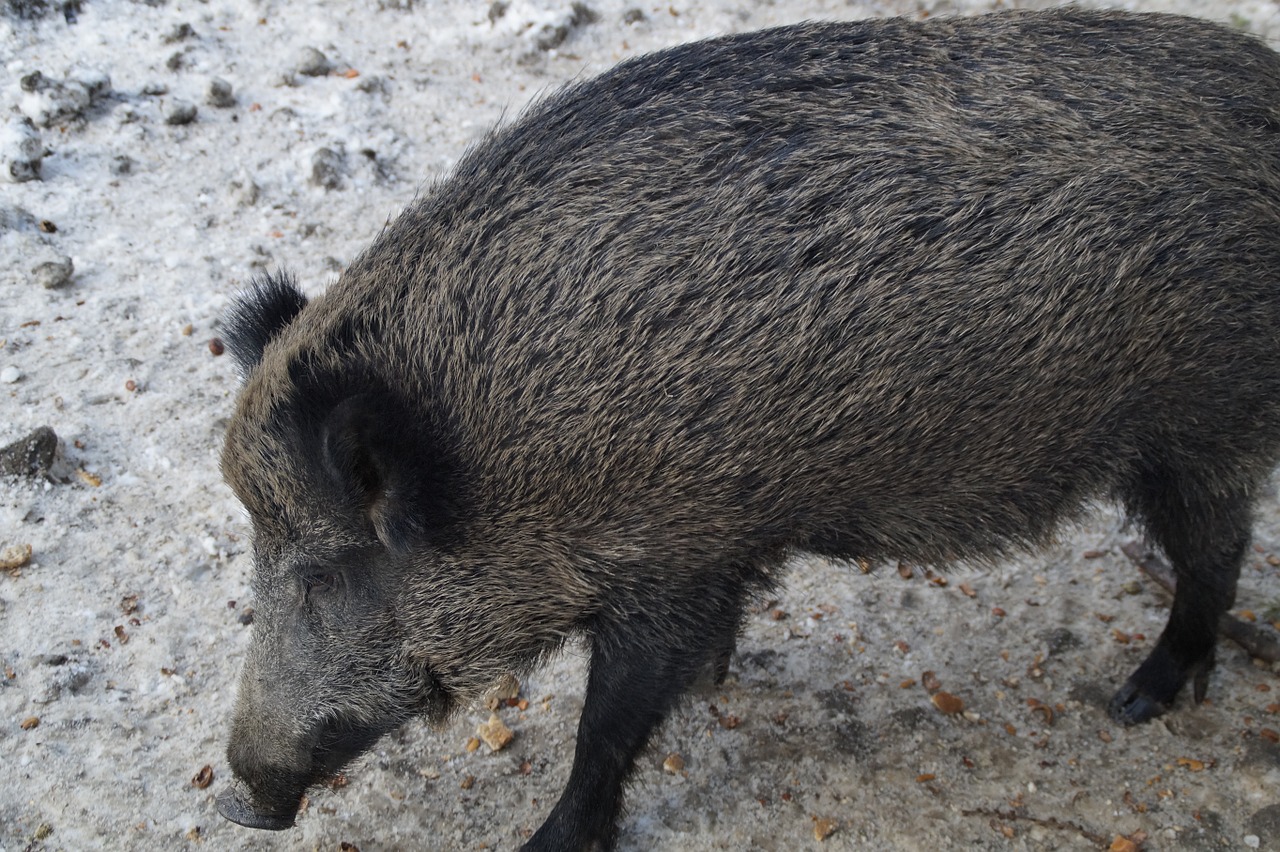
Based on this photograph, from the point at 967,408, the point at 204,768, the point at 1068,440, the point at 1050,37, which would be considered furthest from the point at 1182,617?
the point at 204,768

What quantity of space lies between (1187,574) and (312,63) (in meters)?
5.32

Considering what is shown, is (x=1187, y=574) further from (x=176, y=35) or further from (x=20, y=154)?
(x=176, y=35)

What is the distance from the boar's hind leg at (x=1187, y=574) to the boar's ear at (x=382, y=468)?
2.02m

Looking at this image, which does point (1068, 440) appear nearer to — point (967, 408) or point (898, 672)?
point (967, 408)

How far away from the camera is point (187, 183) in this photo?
18.3 ft

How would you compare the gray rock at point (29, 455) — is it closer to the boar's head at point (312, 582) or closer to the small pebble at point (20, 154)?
the boar's head at point (312, 582)

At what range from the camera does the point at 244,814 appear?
2758 millimetres

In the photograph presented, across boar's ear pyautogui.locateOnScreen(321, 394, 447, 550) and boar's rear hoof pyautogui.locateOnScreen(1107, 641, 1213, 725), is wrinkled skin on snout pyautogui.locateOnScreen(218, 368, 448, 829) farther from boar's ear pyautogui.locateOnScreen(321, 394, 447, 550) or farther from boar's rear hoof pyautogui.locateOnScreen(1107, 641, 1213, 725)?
boar's rear hoof pyautogui.locateOnScreen(1107, 641, 1213, 725)

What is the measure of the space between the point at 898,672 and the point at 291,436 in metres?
2.23

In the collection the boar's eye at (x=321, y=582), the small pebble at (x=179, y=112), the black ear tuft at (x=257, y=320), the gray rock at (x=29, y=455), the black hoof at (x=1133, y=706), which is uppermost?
the black ear tuft at (x=257, y=320)

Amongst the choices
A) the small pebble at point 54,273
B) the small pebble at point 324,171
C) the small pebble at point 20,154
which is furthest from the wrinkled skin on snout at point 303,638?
the small pebble at point 20,154

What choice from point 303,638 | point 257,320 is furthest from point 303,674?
point 257,320

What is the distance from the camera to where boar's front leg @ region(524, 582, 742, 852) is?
273 cm

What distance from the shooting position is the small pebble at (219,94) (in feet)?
19.5
